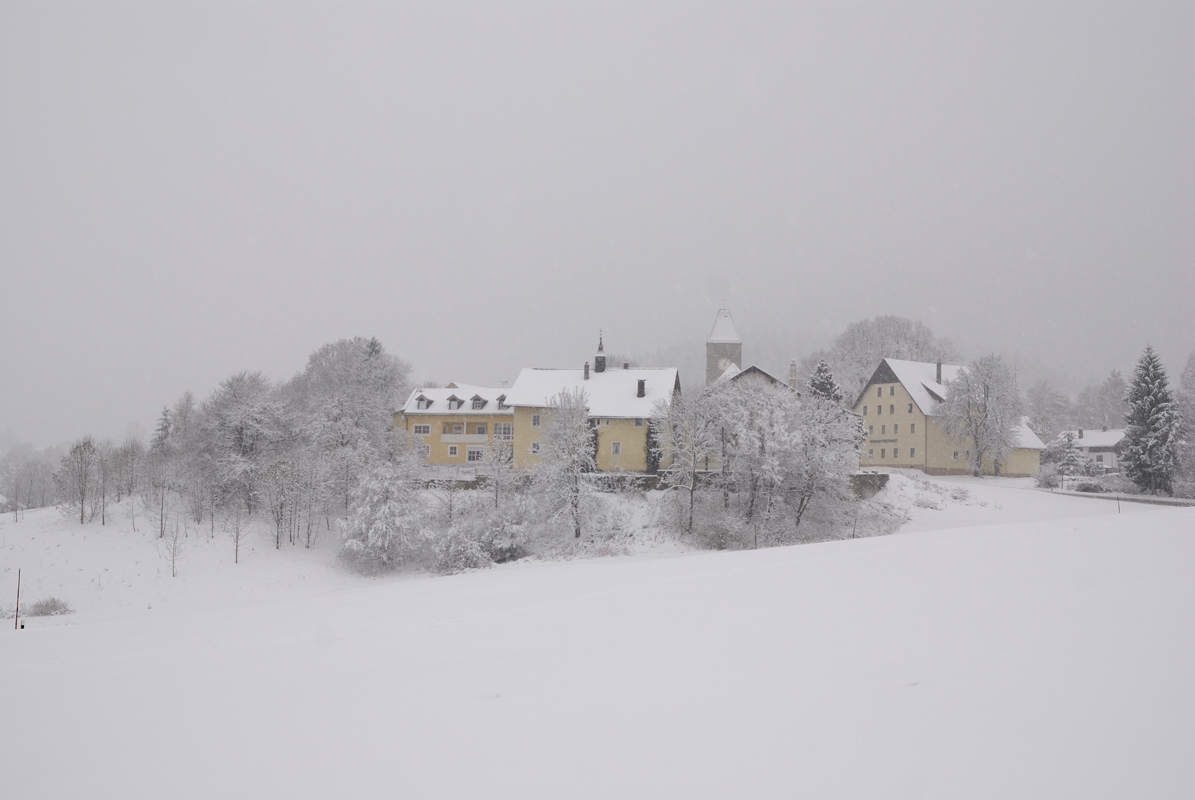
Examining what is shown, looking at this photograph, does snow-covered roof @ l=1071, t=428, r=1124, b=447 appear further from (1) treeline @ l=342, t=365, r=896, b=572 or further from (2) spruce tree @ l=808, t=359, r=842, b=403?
(1) treeline @ l=342, t=365, r=896, b=572

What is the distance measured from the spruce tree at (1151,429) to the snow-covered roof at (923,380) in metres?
13.3

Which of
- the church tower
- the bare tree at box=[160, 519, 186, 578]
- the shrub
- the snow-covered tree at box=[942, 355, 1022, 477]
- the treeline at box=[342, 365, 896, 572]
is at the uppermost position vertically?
the church tower

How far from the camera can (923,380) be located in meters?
60.6

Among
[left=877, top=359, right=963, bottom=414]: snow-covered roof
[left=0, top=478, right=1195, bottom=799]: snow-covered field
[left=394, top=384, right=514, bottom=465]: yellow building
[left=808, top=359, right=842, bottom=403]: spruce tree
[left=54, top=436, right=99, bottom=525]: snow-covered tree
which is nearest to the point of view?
[left=0, top=478, right=1195, bottom=799]: snow-covered field

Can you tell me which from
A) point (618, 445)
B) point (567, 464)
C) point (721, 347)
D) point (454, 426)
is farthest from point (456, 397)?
point (721, 347)

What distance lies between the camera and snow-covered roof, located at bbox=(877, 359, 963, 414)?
5781 centimetres

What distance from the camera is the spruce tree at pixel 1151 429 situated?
41719mm

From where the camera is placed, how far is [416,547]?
38.6 meters

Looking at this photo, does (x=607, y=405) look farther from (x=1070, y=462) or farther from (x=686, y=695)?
(x=686, y=695)

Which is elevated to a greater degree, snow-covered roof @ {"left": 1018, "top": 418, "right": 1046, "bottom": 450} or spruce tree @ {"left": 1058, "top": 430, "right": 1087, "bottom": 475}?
snow-covered roof @ {"left": 1018, "top": 418, "right": 1046, "bottom": 450}

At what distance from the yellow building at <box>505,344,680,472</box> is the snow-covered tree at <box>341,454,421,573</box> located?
12.2 m

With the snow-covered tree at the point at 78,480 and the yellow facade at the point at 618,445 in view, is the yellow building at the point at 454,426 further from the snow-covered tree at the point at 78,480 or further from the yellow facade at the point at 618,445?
the snow-covered tree at the point at 78,480

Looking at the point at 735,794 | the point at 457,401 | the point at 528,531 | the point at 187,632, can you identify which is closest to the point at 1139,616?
the point at 735,794

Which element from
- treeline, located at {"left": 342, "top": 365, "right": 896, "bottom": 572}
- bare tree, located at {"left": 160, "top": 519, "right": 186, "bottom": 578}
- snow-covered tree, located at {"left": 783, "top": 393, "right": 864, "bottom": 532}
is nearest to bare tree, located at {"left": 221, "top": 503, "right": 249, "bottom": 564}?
bare tree, located at {"left": 160, "top": 519, "right": 186, "bottom": 578}
